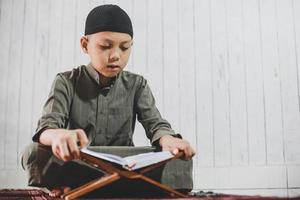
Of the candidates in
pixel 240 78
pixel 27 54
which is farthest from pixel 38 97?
pixel 240 78

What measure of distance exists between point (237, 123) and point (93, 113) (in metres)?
1.11

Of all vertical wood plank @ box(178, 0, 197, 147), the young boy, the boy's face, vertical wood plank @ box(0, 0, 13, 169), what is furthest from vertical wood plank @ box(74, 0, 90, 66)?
the boy's face

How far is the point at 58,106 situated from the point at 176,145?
0.44 meters

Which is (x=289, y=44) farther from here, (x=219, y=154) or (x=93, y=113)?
(x=93, y=113)

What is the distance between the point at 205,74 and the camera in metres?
2.35

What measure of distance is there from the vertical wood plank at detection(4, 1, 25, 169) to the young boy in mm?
1029

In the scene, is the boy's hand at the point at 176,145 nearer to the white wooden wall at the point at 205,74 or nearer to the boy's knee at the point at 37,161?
the boy's knee at the point at 37,161

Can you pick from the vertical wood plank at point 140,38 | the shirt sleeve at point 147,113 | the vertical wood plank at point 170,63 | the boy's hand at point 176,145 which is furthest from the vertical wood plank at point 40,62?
the boy's hand at point 176,145

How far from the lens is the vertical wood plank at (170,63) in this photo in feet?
7.63

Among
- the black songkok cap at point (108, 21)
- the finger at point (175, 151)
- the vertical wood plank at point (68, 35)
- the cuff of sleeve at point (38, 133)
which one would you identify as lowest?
the finger at point (175, 151)

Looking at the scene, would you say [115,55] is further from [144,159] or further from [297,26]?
[297,26]

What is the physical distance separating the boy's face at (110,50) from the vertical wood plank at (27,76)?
3.69 feet

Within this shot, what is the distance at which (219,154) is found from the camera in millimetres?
2279

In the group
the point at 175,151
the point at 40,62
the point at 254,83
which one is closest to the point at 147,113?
the point at 175,151
